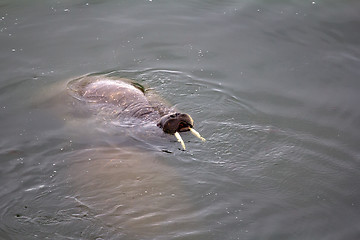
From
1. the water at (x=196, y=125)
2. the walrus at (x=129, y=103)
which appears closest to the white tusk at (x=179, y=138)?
the walrus at (x=129, y=103)

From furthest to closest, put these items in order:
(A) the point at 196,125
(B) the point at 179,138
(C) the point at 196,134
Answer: (A) the point at 196,125 < (C) the point at 196,134 < (B) the point at 179,138

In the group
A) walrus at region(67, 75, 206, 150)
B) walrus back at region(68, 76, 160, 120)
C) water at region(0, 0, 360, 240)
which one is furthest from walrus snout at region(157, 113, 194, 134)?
walrus back at region(68, 76, 160, 120)

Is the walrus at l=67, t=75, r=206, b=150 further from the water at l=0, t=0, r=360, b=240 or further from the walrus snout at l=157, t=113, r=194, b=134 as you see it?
the water at l=0, t=0, r=360, b=240

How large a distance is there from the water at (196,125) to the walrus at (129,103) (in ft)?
0.63

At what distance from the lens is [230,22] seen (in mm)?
9211

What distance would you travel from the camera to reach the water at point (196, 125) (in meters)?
5.36

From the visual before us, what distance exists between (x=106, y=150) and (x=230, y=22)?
13.2 feet

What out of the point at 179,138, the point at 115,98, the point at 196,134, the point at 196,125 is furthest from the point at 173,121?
the point at 115,98

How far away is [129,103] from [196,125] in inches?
35.2

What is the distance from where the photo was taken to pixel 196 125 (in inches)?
261

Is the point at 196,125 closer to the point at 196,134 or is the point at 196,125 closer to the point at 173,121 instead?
the point at 196,134

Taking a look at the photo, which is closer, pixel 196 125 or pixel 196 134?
pixel 196 134

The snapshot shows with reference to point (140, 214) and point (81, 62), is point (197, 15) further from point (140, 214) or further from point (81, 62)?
point (140, 214)

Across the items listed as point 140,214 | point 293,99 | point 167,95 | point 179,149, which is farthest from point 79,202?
point 293,99
